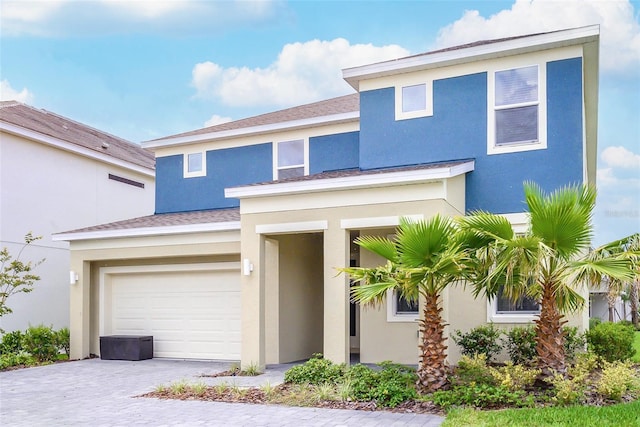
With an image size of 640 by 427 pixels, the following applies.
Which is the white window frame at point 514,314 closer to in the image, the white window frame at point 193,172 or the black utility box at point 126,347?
the black utility box at point 126,347

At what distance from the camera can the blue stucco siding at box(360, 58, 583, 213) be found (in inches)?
487

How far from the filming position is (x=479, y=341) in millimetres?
11836

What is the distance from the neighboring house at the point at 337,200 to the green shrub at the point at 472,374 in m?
1.25

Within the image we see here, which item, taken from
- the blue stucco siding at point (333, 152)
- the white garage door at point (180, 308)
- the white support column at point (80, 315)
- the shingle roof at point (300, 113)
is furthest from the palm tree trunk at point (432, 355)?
the white support column at point (80, 315)

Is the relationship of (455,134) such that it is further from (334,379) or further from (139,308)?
(139,308)

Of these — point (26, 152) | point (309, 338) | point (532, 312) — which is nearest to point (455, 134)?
point (532, 312)

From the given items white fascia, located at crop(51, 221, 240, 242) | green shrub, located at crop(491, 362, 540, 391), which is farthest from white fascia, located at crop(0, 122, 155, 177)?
green shrub, located at crop(491, 362, 540, 391)

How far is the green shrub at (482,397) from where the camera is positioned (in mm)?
8703

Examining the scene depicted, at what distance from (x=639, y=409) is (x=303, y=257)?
9094mm

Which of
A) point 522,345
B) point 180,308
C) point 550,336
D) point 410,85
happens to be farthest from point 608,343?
point 180,308

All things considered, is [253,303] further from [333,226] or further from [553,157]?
[553,157]

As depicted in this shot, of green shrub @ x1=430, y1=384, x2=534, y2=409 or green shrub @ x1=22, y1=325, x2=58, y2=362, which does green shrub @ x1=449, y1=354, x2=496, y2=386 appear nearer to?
green shrub @ x1=430, y1=384, x2=534, y2=409

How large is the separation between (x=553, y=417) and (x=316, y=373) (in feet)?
14.2

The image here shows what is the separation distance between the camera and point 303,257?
1576cm
